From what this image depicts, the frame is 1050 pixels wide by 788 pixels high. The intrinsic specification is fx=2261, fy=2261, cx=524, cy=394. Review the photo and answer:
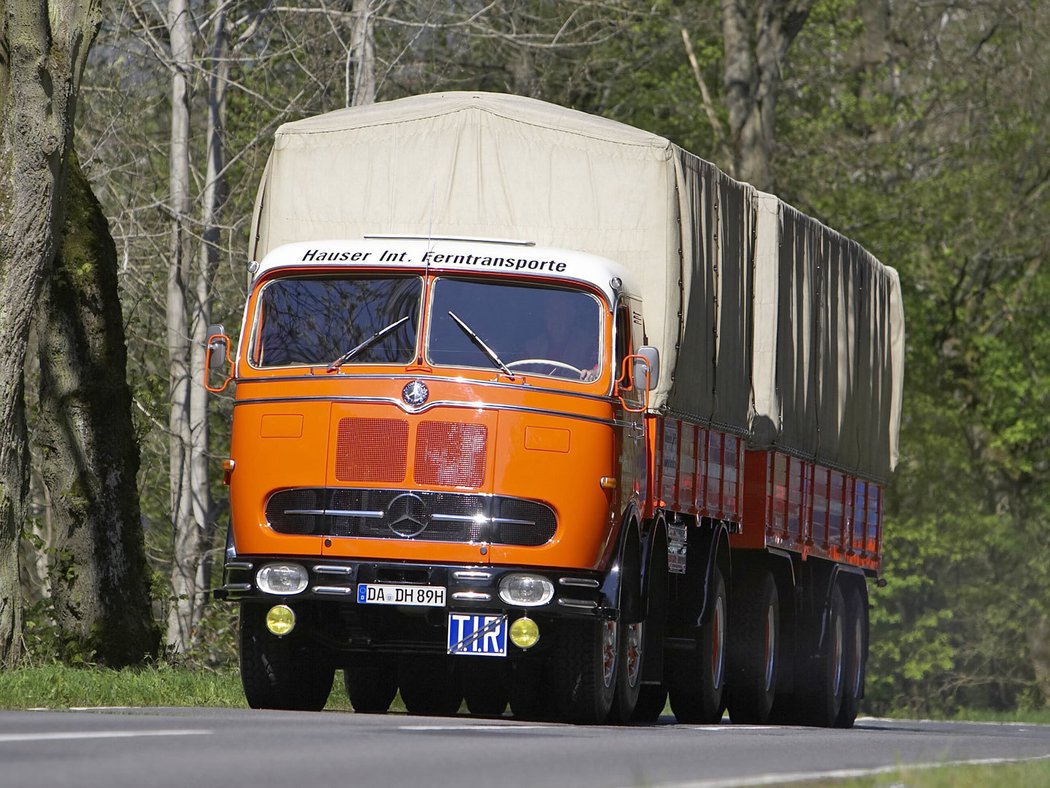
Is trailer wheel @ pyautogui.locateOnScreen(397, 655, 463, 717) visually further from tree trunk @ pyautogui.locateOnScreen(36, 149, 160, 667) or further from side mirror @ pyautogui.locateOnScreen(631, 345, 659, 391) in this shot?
side mirror @ pyautogui.locateOnScreen(631, 345, 659, 391)

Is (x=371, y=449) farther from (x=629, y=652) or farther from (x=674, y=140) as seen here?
(x=674, y=140)

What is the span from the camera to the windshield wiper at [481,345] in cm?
1405

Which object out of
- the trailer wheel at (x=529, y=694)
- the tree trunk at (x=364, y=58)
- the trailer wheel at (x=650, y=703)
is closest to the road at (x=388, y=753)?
the trailer wheel at (x=529, y=694)

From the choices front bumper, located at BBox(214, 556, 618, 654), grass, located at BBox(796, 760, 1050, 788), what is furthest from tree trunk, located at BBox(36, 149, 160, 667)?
grass, located at BBox(796, 760, 1050, 788)

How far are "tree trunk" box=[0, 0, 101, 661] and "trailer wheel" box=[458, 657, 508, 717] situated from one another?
133 inches

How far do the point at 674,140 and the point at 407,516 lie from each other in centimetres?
2895

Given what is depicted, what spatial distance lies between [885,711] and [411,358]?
38.0 metres

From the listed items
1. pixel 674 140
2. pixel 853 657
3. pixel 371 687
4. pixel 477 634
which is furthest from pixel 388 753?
pixel 674 140

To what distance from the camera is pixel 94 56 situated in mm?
27016

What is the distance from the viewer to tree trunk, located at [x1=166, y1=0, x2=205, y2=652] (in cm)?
2555

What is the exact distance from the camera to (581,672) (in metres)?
14.1

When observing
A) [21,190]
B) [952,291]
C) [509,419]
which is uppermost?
[952,291]

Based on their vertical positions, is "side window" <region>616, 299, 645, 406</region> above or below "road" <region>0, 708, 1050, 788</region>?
above

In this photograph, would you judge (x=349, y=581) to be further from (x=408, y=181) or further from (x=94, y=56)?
(x=94, y=56)
